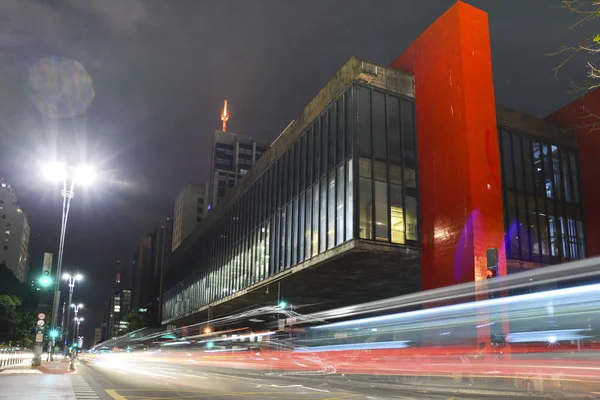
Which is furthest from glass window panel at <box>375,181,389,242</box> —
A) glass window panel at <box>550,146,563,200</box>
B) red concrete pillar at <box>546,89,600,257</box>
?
red concrete pillar at <box>546,89,600,257</box>

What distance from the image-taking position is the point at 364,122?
30.6 metres

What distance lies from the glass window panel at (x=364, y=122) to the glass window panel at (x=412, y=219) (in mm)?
3765

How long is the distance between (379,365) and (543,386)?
612cm

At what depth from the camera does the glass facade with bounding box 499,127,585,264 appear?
32.1 metres

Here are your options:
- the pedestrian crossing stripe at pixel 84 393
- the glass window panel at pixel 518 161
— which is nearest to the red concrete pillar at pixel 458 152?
the glass window panel at pixel 518 161

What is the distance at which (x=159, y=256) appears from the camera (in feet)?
591

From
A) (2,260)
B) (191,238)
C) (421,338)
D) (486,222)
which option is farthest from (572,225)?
(2,260)

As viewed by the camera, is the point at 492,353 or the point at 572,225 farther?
the point at 572,225

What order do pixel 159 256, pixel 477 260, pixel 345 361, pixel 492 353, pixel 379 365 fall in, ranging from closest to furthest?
1. pixel 492 353
2. pixel 379 365
3. pixel 345 361
4. pixel 477 260
5. pixel 159 256

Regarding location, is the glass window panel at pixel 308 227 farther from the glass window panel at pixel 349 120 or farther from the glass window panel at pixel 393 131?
the glass window panel at pixel 393 131

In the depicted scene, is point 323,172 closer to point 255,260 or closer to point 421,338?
point 255,260

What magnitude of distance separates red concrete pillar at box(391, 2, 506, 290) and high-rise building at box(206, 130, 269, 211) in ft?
430

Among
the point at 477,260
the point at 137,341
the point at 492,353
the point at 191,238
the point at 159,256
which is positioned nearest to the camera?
the point at 492,353

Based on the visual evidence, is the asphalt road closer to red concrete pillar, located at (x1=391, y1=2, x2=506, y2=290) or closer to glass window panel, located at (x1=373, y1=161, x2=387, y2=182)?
red concrete pillar, located at (x1=391, y1=2, x2=506, y2=290)
